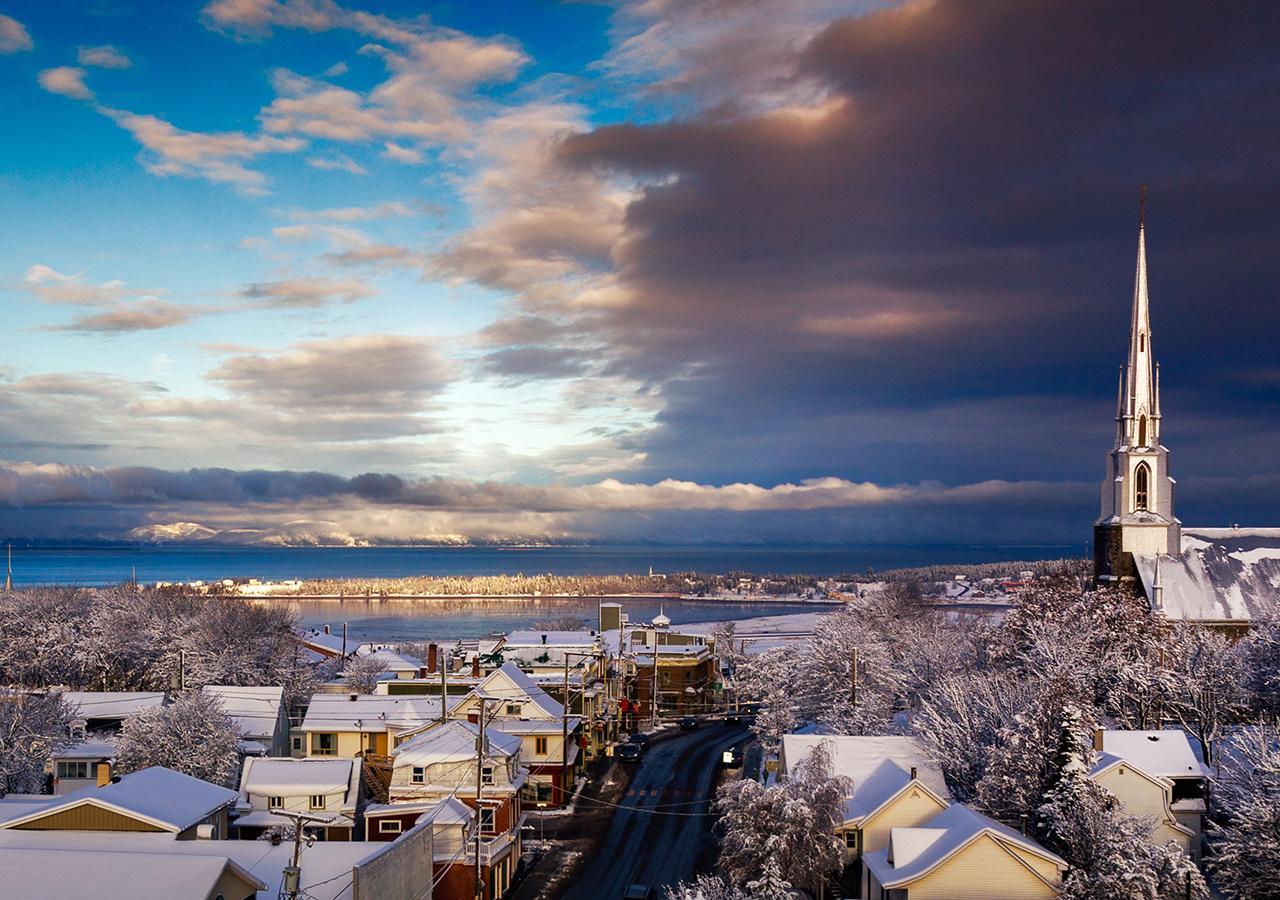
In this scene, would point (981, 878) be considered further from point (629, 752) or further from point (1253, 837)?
point (629, 752)

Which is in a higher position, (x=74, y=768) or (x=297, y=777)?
(x=297, y=777)

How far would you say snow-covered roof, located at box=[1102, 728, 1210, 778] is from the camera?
36.3 meters

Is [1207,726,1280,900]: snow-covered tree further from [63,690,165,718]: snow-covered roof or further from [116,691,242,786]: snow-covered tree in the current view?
[63,690,165,718]: snow-covered roof

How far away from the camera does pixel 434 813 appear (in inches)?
1346

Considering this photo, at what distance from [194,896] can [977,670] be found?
4541 cm

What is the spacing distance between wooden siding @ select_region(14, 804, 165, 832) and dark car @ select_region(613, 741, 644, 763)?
37.2 meters

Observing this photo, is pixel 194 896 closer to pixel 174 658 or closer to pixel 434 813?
pixel 434 813

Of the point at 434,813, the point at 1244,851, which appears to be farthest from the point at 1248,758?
the point at 434,813

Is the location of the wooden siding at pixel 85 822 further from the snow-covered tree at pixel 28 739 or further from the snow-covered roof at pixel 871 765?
the snow-covered roof at pixel 871 765

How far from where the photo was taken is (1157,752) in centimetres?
3700

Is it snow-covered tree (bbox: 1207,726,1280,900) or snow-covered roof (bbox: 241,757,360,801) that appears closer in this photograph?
snow-covered tree (bbox: 1207,726,1280,900)

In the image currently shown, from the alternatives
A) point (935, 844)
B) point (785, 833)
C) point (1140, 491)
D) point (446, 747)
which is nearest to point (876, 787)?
point (935, 844)

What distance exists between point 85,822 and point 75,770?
19.3m

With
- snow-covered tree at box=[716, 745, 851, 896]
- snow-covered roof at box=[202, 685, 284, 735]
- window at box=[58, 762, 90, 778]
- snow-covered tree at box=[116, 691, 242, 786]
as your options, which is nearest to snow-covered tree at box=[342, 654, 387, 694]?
snow-covered roof at box=[202, 685, 284, 735]
